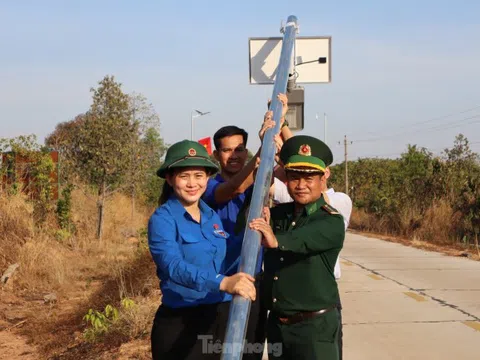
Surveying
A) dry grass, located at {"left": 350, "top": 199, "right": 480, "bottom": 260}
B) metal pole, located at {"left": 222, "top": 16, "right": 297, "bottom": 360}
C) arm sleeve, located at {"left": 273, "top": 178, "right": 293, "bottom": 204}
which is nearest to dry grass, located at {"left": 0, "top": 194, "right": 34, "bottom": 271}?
arm sleeve, located at {"left": 273, "top": 178, "right": 293, "bottom": 204}

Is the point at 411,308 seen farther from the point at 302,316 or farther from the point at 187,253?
the point at 187,253

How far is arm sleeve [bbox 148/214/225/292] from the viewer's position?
2.33 metres

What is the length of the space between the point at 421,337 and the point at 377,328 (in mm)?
467

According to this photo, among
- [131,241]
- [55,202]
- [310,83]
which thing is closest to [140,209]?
[131,241]

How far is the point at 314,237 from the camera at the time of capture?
2.52m

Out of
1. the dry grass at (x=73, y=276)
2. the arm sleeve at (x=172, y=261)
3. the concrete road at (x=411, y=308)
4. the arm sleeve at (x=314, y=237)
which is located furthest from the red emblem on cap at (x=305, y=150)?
the dry grass at (x=73, y=276)

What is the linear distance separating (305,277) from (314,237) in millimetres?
221

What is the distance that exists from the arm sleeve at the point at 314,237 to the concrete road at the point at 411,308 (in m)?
2.56

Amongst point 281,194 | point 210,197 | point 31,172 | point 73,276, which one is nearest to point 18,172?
point 31,172

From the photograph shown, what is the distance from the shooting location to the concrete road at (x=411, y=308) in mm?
5039

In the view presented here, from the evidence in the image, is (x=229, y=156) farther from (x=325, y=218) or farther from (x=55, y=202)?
(x=55, y=202)

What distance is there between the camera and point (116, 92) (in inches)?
568

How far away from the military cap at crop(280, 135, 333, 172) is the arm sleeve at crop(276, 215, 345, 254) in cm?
25

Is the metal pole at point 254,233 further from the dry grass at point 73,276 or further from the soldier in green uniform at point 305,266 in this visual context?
the dry grass at point 73,276
